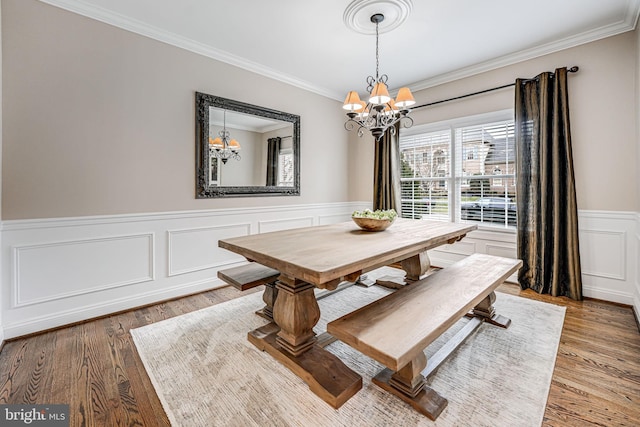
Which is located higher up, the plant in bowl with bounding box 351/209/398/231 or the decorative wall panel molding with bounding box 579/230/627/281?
the plant in bowl with bounding box 351/209/398/231

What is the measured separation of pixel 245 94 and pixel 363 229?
223 centimetres

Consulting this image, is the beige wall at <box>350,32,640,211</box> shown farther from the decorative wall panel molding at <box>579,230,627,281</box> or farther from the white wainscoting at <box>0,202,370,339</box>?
the white wainscoting at <box>0,202,370,339</box>

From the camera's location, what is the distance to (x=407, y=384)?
1.49 meters

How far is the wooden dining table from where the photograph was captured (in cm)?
147

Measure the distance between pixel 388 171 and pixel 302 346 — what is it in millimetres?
3093

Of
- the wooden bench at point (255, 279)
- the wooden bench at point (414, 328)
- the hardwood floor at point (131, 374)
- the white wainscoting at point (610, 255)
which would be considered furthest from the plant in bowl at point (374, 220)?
the white wainscoting at point (610, 255)

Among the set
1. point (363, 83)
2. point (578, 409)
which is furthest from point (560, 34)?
point (578, 409)

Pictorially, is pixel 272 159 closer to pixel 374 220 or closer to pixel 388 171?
pixel 388 171

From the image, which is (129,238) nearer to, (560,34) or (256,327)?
(256,327)

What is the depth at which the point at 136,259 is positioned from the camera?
8.79 ft

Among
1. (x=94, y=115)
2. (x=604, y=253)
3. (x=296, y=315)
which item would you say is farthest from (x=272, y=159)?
(x=604, y=253)

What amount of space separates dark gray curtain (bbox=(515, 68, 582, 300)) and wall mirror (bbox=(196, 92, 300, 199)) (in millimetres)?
2685

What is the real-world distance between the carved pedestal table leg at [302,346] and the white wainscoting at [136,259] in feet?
4.82

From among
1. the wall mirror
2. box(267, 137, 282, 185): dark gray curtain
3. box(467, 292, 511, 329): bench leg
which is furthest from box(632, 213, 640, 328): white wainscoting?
box(267, 137, 282, 185): dark gray curtain
